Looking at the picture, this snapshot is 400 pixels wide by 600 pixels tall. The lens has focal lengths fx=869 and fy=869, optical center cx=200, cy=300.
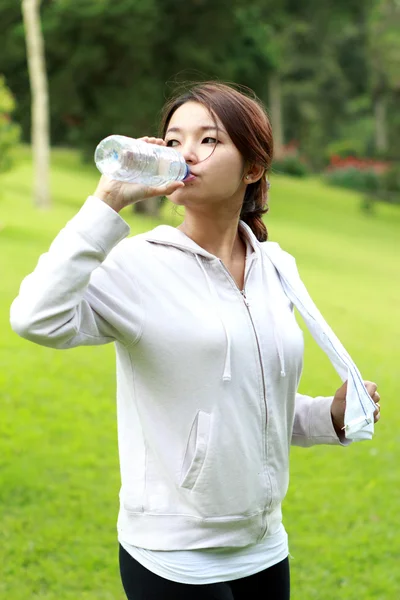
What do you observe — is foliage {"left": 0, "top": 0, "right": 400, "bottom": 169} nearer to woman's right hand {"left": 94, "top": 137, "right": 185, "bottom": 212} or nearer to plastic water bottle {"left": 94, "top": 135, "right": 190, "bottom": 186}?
plastic water bottle {"left": 94, "top": 135, "right": 190, "bottom": 186}

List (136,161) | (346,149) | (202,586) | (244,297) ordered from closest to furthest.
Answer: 1. (136,161)
2. (202,586)
3. (244,297)
4. (346,149)

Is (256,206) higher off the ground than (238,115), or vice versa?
(238,115)

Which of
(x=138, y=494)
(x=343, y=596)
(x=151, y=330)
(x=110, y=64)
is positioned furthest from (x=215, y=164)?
(x=110, y=64)

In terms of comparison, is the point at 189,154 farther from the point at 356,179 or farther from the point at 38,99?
the point at 356,179

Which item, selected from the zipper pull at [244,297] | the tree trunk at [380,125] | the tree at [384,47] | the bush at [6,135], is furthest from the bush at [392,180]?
the zipper pull at [244,297]

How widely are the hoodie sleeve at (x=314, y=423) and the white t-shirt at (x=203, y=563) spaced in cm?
35

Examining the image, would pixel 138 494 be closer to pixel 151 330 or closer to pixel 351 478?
pixel 151 330

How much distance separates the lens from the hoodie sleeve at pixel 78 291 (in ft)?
5.43

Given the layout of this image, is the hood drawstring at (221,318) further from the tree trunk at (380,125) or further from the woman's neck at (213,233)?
the tree trunk at (380,125)

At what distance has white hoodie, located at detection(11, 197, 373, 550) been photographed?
1823 mm

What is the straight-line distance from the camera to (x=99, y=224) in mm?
1699

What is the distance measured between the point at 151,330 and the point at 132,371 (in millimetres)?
128

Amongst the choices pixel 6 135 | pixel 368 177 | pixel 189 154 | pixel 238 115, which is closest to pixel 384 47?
pixel 368 177

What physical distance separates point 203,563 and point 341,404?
0.54 metres
